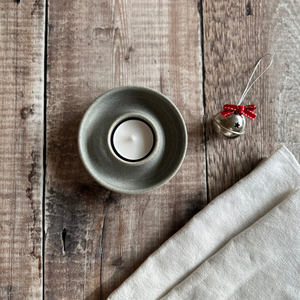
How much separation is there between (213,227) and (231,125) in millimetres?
203

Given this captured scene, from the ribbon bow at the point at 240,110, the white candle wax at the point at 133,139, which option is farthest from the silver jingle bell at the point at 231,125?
the white candle wax at the point at 133,139

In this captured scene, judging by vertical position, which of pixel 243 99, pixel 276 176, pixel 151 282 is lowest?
pixel 151 282

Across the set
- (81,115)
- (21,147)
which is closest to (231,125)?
(81,115)

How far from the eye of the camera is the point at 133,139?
68 centimetres

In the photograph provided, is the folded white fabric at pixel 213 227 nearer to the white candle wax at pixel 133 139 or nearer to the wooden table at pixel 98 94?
the wooden table at pixel 98 94

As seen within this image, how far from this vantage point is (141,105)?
0.71 meters

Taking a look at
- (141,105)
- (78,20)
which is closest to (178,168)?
(141,105)

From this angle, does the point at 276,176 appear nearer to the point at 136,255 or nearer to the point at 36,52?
the point at 136,255

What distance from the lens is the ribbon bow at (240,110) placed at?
69 centimetres

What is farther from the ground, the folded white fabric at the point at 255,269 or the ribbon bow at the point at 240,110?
the ribbon bow at the point at 240,110

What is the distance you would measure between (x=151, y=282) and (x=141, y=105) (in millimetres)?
344

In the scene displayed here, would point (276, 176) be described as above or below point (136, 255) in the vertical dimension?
above

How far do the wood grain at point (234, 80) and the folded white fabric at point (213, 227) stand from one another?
0.04 meters

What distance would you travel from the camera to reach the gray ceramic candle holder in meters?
0.68
